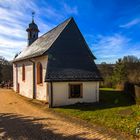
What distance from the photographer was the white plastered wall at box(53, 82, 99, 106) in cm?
1748

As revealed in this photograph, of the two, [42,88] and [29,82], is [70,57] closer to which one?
[42,88]

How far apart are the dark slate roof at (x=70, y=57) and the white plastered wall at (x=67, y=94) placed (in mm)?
528

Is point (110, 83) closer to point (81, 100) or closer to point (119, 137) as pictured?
point (81, 100)

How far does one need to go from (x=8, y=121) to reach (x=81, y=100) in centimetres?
766

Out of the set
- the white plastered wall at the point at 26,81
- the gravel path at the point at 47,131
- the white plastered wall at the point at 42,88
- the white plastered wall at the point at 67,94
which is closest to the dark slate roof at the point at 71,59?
the white plastered wall at the point at 67,94

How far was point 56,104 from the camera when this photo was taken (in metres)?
17.5

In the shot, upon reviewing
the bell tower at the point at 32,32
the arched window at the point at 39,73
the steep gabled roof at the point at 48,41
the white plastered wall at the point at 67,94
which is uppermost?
the bell tower at the point at 32,32

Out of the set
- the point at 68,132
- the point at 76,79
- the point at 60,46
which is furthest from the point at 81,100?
the point at 68,132

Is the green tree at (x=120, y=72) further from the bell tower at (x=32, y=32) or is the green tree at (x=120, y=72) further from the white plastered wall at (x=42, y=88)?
the white plastered wall at (x=42, y=88)

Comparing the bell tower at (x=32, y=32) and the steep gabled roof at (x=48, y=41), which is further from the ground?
the bell tower at (x=32, y=32)

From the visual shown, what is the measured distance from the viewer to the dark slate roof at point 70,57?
17.9m

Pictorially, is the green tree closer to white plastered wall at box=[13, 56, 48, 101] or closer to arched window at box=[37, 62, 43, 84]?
white plastered wall at box=[13, 56, 48, 101]

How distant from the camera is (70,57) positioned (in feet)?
62.6

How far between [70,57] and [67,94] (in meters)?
3.35
